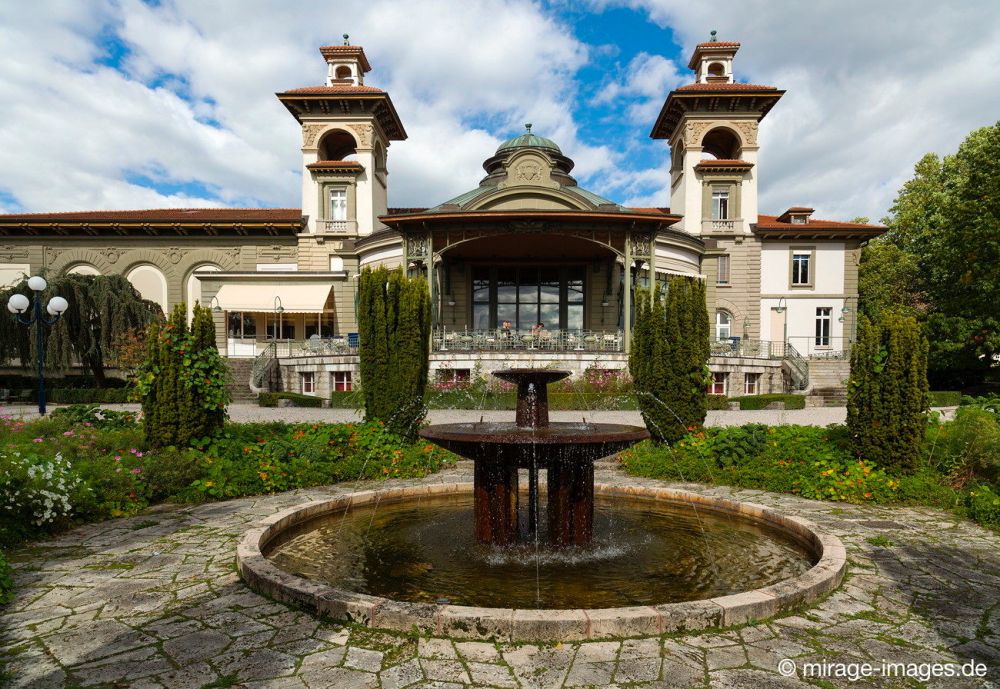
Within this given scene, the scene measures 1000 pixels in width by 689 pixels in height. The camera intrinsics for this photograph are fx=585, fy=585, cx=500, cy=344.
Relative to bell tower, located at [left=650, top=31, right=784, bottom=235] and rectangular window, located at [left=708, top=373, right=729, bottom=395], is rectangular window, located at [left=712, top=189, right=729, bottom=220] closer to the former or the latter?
bell tower, located at [left=650, top=31, right=784, bottom=235]

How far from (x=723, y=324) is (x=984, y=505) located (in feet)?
83.9

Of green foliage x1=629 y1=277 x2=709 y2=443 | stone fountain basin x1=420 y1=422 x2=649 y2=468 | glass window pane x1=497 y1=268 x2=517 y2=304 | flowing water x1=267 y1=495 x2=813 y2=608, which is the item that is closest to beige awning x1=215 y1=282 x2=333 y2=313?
glass window pane x1=497 y1=268 x2=517 y2=304

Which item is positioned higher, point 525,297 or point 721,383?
point 525,297

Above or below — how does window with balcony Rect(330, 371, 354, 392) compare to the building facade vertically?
below

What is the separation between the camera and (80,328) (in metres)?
22.7

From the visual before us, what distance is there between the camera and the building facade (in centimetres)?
2645

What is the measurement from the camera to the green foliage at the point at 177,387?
829 cm

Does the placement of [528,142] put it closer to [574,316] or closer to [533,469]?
[574,316]

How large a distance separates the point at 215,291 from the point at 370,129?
11715mm

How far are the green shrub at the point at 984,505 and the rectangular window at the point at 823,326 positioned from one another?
88.2 ft

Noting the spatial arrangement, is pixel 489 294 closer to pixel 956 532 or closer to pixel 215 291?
pixel 215 291

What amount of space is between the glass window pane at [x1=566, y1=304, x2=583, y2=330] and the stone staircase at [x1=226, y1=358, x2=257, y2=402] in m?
13.8

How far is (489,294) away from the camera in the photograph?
27312 mm

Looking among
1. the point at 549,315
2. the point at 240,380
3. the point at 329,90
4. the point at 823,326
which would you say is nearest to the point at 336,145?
the point at 329,90
